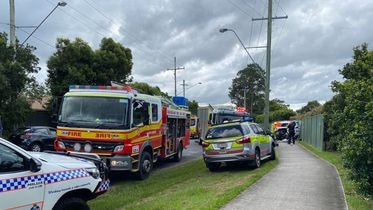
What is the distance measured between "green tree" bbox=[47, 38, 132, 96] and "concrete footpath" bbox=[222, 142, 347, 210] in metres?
23.3

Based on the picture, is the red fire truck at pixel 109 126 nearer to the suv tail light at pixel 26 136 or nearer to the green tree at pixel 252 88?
the suv tail light at pixel 26 136

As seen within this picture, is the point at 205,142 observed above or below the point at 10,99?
below

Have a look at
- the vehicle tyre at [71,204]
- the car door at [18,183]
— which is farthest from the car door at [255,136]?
the car door at [18,183]

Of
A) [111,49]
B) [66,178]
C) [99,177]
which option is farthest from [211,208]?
[111,49]

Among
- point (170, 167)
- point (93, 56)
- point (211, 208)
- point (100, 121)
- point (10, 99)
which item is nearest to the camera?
point (211, 208)

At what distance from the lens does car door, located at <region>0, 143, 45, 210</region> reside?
Result: 5.79m

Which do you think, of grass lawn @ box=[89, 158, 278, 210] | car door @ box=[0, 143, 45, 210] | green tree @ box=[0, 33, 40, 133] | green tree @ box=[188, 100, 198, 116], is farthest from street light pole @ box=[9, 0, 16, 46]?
green tree @ box=[188, 100, 198, 116]

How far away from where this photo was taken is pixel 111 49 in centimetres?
3828

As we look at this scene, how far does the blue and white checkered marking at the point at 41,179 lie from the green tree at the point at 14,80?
16730 mm

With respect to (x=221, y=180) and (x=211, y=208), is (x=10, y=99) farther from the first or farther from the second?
(x=211, y=208)

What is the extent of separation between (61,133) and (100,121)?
3.95 feet

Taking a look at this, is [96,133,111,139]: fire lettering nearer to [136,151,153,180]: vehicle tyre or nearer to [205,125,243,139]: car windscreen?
[136,151,153,180]: vehicle tyre

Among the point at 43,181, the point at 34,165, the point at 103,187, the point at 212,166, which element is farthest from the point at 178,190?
the point at 34,165

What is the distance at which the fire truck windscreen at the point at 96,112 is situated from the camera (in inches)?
527
